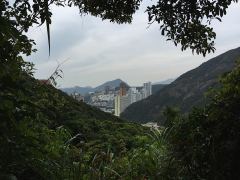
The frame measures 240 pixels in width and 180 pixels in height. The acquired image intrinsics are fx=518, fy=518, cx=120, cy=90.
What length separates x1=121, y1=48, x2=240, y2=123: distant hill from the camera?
117250 millimetres

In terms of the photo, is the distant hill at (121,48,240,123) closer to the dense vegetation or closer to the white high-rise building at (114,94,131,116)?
the white high-rise building at (114,94,131,116)

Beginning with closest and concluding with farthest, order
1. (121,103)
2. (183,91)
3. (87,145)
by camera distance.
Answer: (87,145) → (121,103) → (183,91)

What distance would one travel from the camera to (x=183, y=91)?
5202 inches

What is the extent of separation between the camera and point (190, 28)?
13.8ft

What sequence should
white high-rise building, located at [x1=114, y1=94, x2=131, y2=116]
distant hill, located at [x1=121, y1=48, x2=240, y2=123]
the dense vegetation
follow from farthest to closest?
distant hill, located at [x1=121, y1=48, x2=240, y2=123] < white high-rise building, located at [x1=114, y1=94, x2=131, y2=116] < the dense vegetation

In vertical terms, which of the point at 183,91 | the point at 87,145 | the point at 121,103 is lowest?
the point at 121,103

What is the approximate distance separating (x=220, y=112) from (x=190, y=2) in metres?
0.86

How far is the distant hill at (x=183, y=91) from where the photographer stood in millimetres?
117250

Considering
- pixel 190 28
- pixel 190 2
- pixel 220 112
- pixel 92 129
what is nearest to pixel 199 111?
pixel 220 112

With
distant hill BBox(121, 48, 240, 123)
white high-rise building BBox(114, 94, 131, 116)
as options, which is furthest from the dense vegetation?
distant hill BBox(121, 48, 240, 123)

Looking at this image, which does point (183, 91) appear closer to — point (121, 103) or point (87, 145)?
point (121, 103)

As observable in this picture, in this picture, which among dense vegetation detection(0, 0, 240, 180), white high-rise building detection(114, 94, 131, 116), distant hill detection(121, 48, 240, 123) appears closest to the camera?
dense vegetation detection(0, 0, 240, 180)

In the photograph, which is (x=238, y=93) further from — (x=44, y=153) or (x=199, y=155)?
(x=44, y=153)

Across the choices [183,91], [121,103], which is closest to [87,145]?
[121,103]
